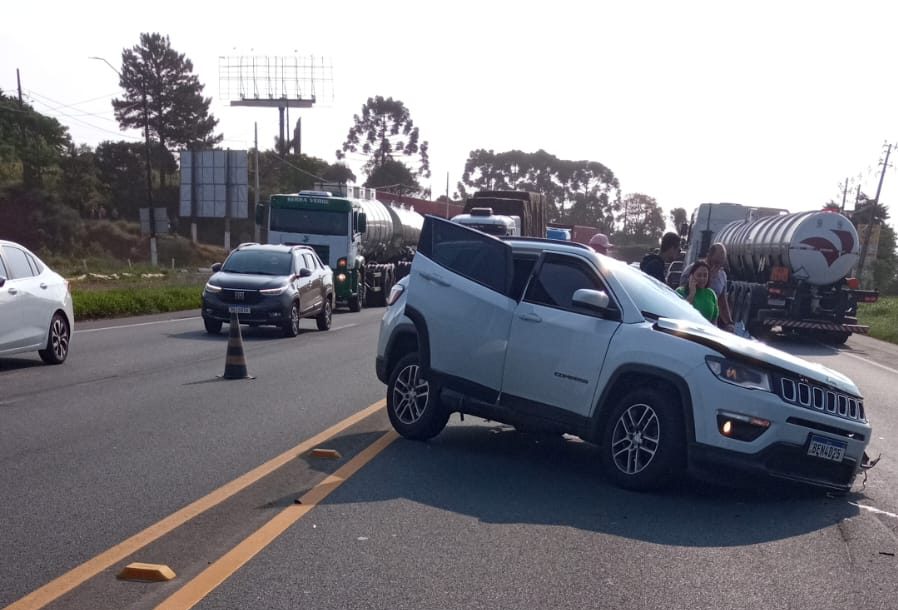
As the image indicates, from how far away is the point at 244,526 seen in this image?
6555mm

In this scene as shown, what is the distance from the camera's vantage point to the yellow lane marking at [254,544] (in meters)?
5.23

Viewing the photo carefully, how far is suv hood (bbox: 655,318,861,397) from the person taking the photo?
7.55m

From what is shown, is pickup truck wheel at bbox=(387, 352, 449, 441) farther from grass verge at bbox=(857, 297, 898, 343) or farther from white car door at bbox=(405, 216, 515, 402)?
grass verge at bbox=(857, 297, 898, 343)

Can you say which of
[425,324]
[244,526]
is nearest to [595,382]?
[425,324]

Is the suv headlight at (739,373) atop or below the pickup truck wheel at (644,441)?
atop

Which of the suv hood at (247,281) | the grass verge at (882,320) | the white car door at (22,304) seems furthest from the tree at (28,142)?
the white car door at (22,304)

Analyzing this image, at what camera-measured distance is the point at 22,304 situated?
1394cm

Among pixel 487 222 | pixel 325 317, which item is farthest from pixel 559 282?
pixel 487 222

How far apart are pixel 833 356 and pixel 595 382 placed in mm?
16873

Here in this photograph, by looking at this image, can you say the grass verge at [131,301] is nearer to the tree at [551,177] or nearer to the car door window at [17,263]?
the car door window at [17,263]

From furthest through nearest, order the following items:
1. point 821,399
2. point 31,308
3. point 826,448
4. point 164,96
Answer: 1. point 164,96
2. point 31,308
3. point 821,399
4. point 826,448

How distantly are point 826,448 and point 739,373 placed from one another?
2.72 feet

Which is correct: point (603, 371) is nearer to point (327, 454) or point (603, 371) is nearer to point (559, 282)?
point (559, 282)

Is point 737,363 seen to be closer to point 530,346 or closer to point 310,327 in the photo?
point 530,346
